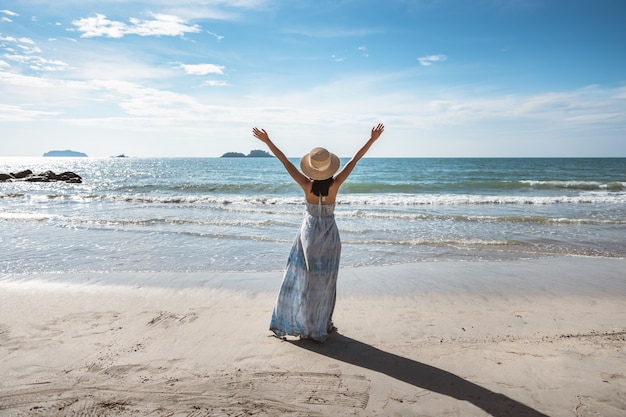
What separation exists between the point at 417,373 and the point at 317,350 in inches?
37.8

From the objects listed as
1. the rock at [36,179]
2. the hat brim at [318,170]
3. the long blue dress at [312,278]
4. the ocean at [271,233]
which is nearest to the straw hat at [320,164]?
the hat brim at [318,170]

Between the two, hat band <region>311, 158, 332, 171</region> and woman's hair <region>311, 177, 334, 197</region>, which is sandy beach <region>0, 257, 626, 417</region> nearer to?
woman's hair <region>311, 177, 334, 197</region>

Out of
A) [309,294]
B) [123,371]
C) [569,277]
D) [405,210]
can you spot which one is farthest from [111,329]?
[405,210]

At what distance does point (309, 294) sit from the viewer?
4043 mm

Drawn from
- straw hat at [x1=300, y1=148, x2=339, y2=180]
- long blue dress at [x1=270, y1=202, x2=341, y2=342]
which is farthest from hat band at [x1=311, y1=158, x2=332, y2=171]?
long blue dress at [x1=270, y1=202, x2=341, y2=342]

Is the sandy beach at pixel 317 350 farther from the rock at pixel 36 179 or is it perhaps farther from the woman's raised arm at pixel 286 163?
the rock at pixel 36 179

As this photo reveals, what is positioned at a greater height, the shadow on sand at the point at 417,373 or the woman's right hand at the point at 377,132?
the woman's right hand at the point at 377,132

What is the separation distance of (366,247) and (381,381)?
229 inches

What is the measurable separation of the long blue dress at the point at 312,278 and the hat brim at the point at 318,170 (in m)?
0.32

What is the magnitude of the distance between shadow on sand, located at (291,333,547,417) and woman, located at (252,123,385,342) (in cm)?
21

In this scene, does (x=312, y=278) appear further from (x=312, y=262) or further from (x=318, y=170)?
(x=318, y=170)

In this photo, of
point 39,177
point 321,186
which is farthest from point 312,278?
point 39,177

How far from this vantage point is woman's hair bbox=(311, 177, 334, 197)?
12.9 feet

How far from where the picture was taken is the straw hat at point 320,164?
12.4ft
